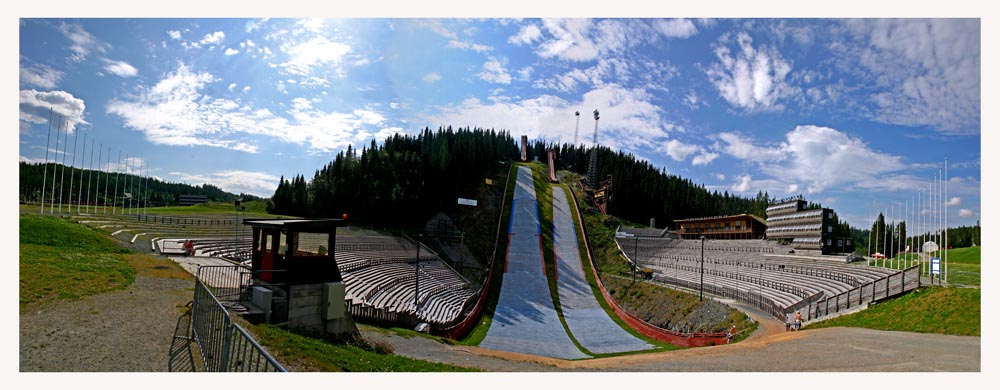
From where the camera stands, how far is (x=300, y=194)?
5406 cm

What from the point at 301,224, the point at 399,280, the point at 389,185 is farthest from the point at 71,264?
the point at 389,185

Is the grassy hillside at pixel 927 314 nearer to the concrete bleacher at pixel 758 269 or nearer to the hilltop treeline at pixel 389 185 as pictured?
the concrete bleacher at pixel 758 269

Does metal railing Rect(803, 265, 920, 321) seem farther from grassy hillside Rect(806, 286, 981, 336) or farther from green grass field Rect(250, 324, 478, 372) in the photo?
green grass field Rect(250, 324, 478, 372)

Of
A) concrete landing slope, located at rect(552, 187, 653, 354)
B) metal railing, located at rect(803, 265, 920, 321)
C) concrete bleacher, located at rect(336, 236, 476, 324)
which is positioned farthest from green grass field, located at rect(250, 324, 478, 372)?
metal railing, located at rect(803, 265, 920, 321)

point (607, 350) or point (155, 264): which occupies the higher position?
point (155, 264)

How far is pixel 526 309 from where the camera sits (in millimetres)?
28953

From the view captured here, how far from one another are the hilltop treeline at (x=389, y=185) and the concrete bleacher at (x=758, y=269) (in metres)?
20.3

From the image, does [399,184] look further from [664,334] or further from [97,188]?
[664,334]

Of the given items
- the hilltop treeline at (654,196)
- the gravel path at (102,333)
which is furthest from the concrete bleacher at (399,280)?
the hilltop treeline at (654,196)

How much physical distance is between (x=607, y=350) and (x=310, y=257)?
14.3 metres

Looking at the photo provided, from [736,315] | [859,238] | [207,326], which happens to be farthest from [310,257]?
[859,238]

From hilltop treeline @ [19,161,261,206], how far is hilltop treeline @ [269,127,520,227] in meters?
7.33

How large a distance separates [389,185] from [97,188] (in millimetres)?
22440

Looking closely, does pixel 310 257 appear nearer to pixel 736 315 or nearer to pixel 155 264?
pixel 155 264
